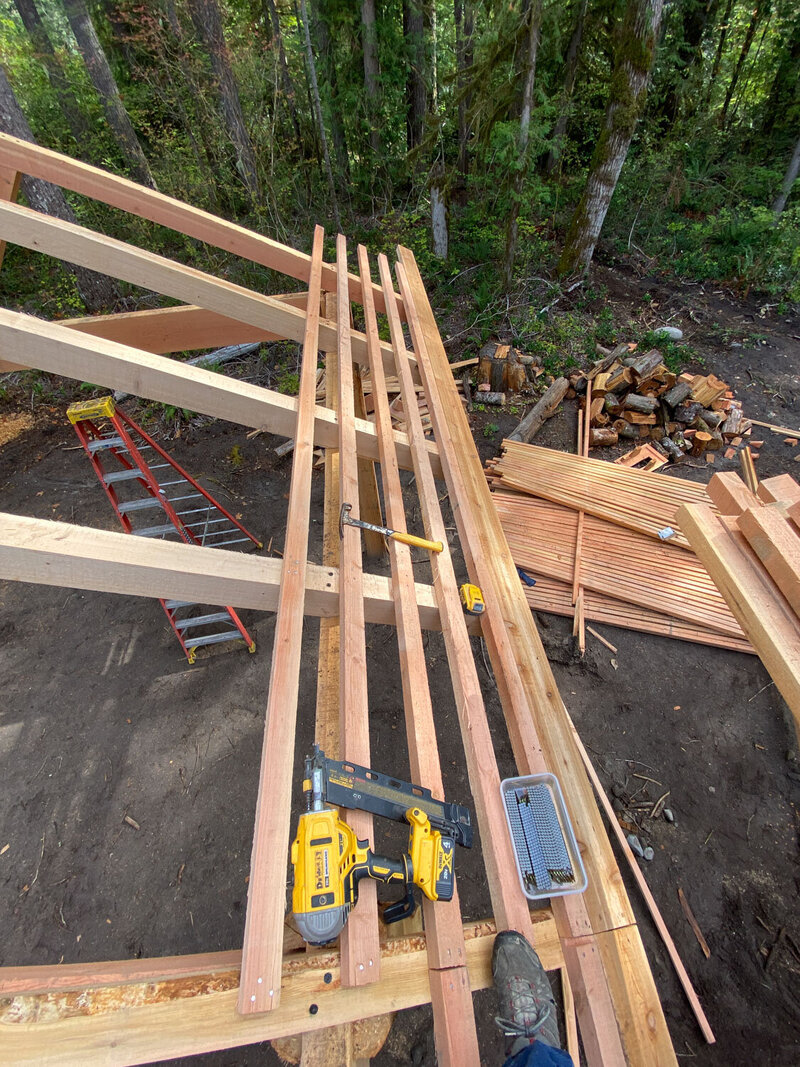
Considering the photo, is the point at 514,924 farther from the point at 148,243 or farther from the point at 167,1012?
the point at 148,243

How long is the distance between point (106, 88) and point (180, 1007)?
1100cm

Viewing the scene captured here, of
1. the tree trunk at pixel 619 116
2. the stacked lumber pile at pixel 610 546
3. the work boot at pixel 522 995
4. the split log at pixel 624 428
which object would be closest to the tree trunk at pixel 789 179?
the tree trunk at pixel 619 116

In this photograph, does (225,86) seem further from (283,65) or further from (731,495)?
(731,495)

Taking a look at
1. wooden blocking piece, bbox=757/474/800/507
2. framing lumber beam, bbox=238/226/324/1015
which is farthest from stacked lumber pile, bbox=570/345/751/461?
framing lumber beam, bbox=238/226/324/1015

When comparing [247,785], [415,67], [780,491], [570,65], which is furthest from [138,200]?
[415,67]

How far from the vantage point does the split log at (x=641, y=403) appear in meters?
5.26

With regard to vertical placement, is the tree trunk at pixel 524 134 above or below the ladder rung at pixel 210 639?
above

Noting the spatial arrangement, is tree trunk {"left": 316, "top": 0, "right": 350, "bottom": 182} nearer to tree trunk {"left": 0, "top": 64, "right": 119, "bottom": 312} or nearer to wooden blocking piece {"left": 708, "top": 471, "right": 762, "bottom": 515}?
tree trunk {"left": 0, "top": 64, "right": 119, "bottom": 312}

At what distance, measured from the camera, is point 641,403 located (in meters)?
5.27

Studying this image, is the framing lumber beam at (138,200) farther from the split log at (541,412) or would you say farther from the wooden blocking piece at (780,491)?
the wooden blocking piece at (780,491)

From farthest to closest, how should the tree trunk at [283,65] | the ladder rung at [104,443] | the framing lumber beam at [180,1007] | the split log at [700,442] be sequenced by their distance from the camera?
the tree trunk at [283,65] → the split log at [700,442] → the ladder rung at [104,443] → the framing lumber beam at [180,1007]

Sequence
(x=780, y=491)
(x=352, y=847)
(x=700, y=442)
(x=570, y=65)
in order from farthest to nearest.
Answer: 1. (x=570, y=65)
2. (x=700, y=442)
3. (x=780, y=491)
4. (x=352, y=847)

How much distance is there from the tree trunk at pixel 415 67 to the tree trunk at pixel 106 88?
186 inches

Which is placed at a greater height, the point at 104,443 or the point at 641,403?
the point at 104,443
